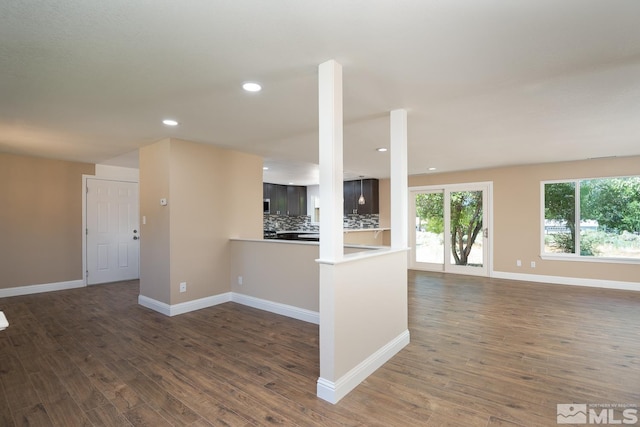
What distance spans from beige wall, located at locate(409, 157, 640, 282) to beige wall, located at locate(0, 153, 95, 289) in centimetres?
776

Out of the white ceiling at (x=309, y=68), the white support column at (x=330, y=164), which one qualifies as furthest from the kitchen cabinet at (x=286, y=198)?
the white support column at (x=330, y=164)

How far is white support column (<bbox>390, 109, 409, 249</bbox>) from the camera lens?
3.06m

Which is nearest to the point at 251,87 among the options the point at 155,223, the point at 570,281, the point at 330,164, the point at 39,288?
the point at 330,164

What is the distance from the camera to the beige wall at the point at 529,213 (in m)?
5.49

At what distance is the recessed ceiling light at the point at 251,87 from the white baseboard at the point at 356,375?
2293mm

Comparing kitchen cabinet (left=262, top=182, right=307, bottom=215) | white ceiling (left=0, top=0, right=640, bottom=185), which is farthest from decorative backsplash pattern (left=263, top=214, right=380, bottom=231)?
white ceiling (left=0, top=0, right=640, bottom=185)

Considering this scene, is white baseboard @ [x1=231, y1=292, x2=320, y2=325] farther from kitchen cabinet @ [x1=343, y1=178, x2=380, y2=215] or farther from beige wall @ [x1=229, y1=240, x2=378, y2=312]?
kitchen cabinet @ [x1=343, y1=178, x2=380, y2=215]

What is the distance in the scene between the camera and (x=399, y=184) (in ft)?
10.1

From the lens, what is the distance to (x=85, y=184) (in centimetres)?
577

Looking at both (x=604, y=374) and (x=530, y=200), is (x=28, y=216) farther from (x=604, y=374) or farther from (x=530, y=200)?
(x=530, y=200)

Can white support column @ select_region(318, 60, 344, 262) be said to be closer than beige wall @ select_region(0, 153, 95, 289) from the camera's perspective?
Yes

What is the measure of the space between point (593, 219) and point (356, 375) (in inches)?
231

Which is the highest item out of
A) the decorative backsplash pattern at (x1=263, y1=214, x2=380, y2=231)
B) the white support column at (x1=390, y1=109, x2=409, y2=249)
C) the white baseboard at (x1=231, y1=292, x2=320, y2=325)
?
the white support column at (x1=390, y1=109, x2=409, y2=249)

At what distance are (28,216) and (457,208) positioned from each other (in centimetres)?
816
